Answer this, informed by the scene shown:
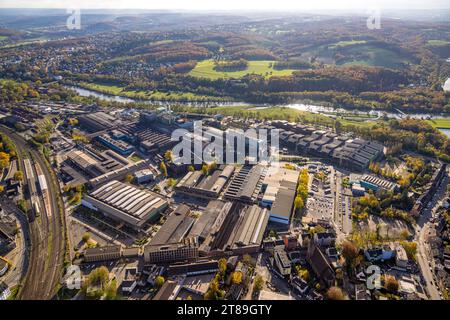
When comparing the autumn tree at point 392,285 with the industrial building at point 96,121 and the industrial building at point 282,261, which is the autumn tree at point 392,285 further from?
the industrial building at point 96,121

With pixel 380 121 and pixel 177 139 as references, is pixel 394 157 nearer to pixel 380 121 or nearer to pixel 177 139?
pixel 380 121

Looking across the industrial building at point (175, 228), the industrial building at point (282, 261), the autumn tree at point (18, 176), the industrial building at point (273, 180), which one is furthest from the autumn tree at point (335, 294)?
the autumn tree at point (18, 176)

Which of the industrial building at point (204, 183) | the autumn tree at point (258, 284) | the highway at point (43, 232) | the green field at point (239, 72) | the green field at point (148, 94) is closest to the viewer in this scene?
A: the autumn tree at point (258, 284)

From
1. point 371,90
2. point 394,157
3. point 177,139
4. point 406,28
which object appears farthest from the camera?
point 406,28

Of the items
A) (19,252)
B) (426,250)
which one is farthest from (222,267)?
(426,250)

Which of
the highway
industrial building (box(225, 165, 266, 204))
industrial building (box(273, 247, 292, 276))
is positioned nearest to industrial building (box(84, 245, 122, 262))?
the highway

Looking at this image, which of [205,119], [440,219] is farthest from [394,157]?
[205,119]
